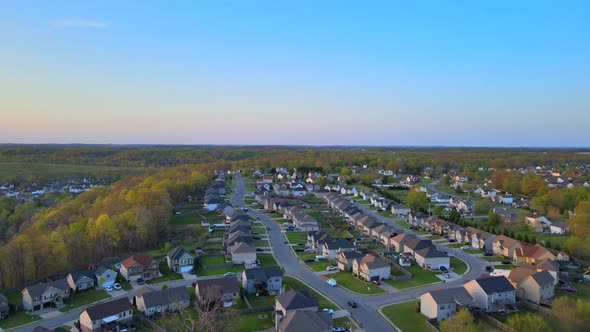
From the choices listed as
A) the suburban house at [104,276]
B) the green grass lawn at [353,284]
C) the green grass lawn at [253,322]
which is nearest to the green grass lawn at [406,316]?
the green grass lawn at [353,284]

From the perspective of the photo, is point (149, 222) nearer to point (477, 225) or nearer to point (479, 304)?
point (479, 304)

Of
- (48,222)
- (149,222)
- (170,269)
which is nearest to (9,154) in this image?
(48,222)

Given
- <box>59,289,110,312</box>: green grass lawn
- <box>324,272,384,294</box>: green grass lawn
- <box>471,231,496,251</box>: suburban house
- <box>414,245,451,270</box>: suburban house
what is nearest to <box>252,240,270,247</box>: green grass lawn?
<box>324,272,384,294</box>: green grass lawn

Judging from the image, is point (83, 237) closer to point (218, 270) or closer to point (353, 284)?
point (218, 270)

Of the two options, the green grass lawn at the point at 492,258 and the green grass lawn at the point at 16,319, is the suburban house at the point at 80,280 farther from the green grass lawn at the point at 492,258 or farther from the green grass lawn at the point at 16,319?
the green grass lawn at the point at 492,258

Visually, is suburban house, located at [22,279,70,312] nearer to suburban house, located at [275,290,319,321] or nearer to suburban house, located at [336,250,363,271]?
suburban house, located at [275,290,319,321]

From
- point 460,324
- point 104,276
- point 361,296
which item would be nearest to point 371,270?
point 361,296

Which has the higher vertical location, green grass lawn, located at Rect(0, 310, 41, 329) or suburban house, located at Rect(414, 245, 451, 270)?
suburban house, located at Rect(414, 245, 451, 270)
